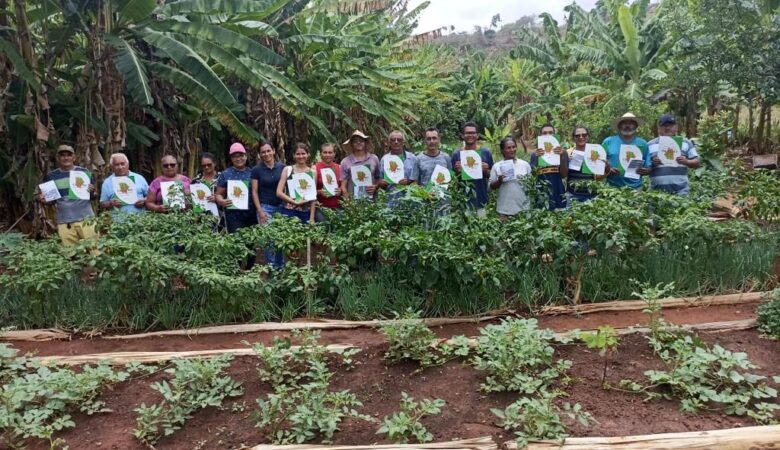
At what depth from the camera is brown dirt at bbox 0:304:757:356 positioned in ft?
13.7

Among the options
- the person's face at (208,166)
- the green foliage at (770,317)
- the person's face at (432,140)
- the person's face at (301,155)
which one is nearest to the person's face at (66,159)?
the person's face at (208,166)

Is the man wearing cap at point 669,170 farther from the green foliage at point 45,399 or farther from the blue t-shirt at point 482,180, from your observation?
the green foliage at point 45,399

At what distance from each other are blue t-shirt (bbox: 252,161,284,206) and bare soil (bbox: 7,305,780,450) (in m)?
2.02

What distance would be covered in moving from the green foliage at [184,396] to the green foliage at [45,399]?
37cm

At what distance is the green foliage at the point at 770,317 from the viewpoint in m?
3.76

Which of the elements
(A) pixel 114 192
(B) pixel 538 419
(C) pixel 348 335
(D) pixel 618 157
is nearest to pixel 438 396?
(B) pixel 538 419

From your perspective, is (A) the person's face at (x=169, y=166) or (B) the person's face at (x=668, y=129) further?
(B) the person's face at (x=668, y=129)

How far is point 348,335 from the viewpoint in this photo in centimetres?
428

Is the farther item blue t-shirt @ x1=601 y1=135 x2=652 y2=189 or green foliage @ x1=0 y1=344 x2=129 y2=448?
blue t-shirt @ x1=601 y1=135 x2=652 y2=189

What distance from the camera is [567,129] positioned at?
14258 millimetres

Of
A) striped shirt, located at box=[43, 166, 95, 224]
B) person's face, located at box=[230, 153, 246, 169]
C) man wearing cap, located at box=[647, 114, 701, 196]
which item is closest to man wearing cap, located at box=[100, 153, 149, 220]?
striped shirt, located at box=[43, 166, 95, 224]

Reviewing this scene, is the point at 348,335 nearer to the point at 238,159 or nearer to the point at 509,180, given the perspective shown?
the point at 238,159

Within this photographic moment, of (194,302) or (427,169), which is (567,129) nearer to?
(427,169)

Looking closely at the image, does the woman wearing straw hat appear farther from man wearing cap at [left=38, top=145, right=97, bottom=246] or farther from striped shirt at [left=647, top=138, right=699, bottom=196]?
striped shirt at [left=647, top=138, right=699, bottom=196]
